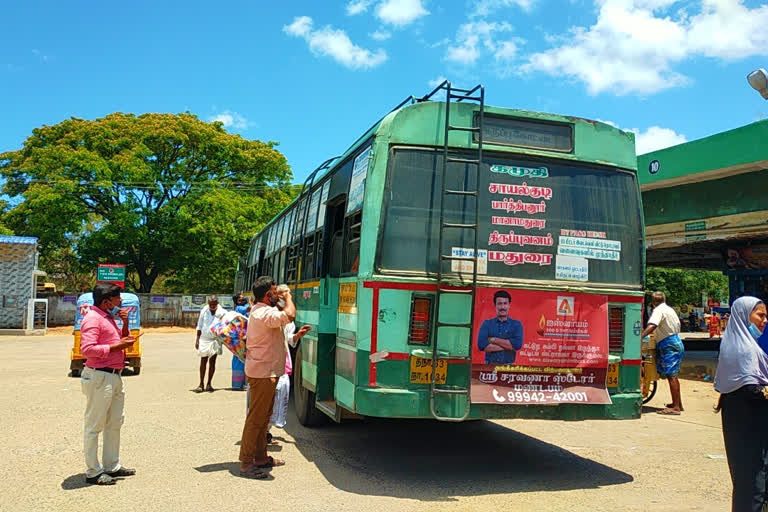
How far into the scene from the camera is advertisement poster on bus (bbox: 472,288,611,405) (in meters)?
6.10

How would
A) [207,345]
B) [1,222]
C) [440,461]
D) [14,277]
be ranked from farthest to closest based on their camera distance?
[1,222]
[14,277]
[207,345]
[440,461]

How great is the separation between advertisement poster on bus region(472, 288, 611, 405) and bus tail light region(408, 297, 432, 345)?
17.2 inches

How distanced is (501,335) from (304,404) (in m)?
3.84

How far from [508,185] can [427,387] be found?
2089 millimetres

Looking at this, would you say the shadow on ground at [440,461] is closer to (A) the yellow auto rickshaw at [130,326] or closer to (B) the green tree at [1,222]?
(A) the yellow auto rickshaw at [130,326]

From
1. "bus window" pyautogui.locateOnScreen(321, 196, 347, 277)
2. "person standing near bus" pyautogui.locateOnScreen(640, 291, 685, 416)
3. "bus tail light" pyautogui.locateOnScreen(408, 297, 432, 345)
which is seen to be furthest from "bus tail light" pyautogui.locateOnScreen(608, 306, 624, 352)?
"person standing near bus" pyautogui.locateOnScreen(640, 291, 685, 416)

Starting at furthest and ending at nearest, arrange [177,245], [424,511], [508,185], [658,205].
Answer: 1. [177,245]
2. [658,205]
3. [508,185]
4. [424,511]

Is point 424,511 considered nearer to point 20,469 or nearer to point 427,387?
point 427,387

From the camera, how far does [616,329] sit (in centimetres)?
656

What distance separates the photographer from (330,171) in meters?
8.40

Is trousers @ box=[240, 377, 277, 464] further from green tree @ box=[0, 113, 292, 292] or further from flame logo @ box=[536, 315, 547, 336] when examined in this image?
green tree @ box=[0, 113, 292, 292]

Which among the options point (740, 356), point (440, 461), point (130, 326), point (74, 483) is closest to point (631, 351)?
point (740, 356)

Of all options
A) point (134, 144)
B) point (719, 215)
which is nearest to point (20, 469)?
point (719, 215)

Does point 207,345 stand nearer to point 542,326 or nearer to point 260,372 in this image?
point 260,372
